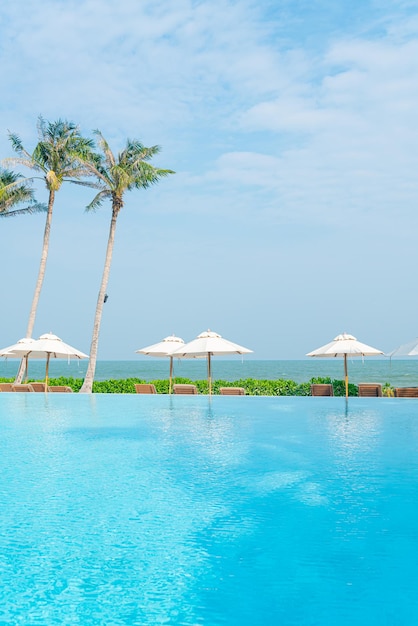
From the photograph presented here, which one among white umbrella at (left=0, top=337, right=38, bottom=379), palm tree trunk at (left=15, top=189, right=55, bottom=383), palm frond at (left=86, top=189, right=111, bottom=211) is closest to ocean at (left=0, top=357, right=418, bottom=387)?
palm frond at (left=86, top=189, right=111, bottom=211)

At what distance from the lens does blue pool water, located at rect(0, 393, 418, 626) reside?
14.1 feet

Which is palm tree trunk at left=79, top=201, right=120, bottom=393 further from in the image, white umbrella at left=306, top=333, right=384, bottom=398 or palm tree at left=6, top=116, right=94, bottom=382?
white umbrella at left=306, top=333, right=384, bottom=398

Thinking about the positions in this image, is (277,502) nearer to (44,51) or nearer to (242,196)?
(44,51)

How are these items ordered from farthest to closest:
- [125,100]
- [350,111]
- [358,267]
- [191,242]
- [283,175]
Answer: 1. [358,267]
2. [191,242]
3. [283,175]
4. [350,111]
5. [125,100]

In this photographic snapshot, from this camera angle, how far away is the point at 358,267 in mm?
52531

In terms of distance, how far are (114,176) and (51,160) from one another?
11.6 ft

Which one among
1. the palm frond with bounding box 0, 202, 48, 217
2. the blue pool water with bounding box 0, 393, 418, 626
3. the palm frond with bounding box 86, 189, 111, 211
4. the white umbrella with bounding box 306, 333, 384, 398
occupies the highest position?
the palm frond with bounding box 0, 202, 48, 217

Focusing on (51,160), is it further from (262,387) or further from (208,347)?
(262,387)

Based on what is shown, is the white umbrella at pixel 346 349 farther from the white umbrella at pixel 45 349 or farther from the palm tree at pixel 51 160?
the palm tree at pixel 51 160

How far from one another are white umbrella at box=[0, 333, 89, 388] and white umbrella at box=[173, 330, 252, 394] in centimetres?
436

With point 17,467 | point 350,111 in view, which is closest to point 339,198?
point 350,111

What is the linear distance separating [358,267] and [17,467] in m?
47.5

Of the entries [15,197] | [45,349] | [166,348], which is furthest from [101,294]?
[15,197]

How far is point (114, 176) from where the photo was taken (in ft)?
76.3
